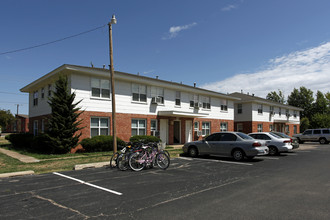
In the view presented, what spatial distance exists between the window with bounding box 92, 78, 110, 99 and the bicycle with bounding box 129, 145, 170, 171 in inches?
346

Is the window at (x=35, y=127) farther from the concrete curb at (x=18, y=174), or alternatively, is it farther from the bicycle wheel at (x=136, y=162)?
the bicycle wheel at (x=136, y=162)

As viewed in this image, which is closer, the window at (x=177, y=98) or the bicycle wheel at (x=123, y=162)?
the bicycle wheel at (x=123, y=162)

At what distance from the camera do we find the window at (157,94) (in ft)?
68.8

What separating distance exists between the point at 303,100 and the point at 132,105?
5806cm

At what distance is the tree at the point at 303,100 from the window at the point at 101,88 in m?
58.5

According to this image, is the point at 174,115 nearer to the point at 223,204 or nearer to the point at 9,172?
the point at 9,172

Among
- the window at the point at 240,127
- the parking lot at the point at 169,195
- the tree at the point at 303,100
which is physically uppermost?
the tree at the point at 303,100

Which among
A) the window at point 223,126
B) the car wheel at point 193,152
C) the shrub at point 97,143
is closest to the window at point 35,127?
the shrub at point 97,143

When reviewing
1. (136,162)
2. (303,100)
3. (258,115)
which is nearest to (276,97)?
(303,100)

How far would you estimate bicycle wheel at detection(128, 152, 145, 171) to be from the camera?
9.75 m

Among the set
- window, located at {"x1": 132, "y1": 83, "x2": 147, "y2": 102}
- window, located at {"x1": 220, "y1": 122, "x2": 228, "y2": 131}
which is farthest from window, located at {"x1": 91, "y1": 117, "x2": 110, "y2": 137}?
window, located at {"x1": 220, "y1": 122, "x2": 228, "y2": 131}

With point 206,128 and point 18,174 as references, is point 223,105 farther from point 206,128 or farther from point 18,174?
point 18,174

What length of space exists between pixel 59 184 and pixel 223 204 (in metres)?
5.04

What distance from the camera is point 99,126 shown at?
1759 cm
